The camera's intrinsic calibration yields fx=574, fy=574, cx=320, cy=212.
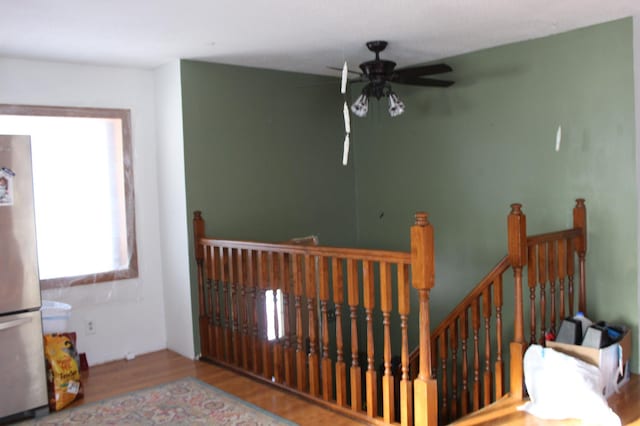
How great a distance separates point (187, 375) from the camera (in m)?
4.02

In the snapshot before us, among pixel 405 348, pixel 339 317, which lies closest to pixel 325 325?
pixel 339 317

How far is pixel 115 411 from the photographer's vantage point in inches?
135

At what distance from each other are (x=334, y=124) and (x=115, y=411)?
3.09 meters

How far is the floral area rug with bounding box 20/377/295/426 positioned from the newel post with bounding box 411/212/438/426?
765 mm

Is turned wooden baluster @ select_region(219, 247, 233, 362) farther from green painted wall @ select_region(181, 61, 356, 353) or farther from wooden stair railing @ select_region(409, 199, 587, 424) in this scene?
wooden stair railing @ select_region(409, 199, 587, 424)

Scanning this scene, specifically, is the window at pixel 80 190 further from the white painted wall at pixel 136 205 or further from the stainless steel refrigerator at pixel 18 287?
the stainless steel refrigerator at pixel 18 287

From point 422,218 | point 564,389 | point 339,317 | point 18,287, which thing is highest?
point 422,218

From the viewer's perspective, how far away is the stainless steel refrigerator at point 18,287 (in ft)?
10.5

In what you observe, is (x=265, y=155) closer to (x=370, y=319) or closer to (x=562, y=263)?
(x=370, y=319)

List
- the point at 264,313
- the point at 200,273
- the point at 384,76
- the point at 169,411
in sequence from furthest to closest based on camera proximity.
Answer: the point at 200,273 < the point at 384,76 < the point at 264,313 < the point at 169,411

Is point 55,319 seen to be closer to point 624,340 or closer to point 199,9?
point 199,9

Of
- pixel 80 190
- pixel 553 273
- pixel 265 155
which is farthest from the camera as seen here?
pixel 265 155

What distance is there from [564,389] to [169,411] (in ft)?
7.29

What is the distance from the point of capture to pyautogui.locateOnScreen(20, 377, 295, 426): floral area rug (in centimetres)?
325
